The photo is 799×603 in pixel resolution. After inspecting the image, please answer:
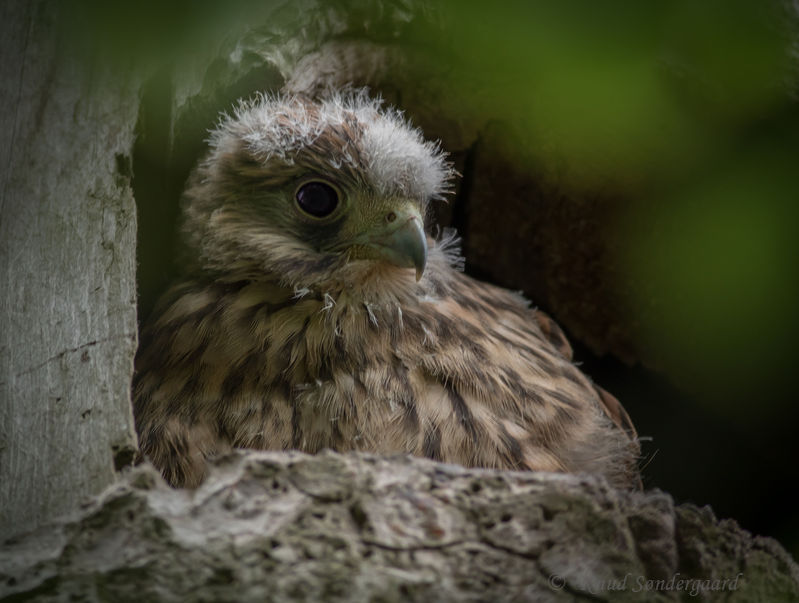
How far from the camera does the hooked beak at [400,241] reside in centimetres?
234

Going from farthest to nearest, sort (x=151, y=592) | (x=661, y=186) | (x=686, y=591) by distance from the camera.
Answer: (x=661, y=186) < (x=686, y=591) < (x=151, y=592)

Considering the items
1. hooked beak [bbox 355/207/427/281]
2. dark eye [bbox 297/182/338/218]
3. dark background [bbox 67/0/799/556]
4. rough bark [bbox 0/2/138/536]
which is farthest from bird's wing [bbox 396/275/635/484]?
rough bark [bbox 0/2/138/536]

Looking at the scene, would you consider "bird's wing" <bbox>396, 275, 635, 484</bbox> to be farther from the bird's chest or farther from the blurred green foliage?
the blurred green foliage

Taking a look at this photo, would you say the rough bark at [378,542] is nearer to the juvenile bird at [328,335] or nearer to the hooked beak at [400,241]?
the juvenile bird at [328,335]

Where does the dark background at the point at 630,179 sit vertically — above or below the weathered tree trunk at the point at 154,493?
above

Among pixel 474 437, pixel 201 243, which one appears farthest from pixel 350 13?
pixel 474 437

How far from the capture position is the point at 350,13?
291 centimetres

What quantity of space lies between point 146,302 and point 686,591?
2.22m

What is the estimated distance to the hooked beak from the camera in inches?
92.0

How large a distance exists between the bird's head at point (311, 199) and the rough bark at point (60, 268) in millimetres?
577

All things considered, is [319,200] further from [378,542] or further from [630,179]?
[630,179]

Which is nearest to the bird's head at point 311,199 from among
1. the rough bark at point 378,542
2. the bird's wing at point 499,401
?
the bird's wing at point 499,401

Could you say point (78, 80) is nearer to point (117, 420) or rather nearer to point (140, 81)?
point (140, 81)

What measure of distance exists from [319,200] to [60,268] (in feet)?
2.96
